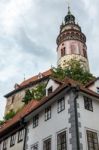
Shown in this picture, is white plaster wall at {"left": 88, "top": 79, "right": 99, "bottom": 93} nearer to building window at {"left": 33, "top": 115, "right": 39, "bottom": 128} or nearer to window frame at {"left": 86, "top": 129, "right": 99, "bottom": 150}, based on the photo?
window frame at {"left": 86, "top": 129, "right": 99, "bottom": 150}

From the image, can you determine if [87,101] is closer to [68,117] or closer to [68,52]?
[68,117]

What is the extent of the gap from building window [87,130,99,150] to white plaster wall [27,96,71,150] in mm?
1360

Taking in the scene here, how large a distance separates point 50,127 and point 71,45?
174 feet

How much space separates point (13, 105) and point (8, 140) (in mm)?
40237

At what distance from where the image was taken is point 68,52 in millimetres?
71312

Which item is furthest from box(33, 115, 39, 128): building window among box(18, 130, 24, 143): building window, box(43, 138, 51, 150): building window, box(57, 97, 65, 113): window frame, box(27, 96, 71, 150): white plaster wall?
box(57, 97, 65, 113): window frame

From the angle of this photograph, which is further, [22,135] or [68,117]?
[22,135]

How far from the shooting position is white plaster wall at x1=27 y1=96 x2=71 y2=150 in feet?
64.1

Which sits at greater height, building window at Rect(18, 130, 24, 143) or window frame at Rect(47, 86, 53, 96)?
window frame at Rect(47, 86, 53, 96)

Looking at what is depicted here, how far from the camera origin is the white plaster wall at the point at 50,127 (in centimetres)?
1955

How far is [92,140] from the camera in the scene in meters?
18.8

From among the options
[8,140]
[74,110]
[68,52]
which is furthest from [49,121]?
[68,52]

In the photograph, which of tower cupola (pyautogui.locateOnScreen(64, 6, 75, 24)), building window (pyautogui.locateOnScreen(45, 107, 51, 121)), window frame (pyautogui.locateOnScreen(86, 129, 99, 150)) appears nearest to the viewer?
window frame (pyautogui.locateOnScreen(86, 129, 99, 150))

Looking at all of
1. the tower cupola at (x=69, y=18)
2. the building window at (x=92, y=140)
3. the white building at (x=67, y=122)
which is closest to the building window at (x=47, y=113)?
the white building at (x=67, y=122)
